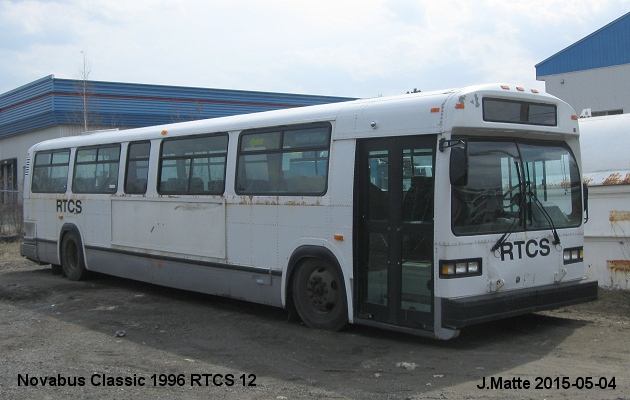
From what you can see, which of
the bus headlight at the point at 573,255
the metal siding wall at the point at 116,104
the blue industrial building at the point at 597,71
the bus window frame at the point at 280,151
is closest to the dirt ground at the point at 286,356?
the bus headlight at the point at 573,255

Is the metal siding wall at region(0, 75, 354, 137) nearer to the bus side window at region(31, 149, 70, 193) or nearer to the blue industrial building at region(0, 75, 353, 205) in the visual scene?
the blue industrial building at region(0, 75, 353, 205)

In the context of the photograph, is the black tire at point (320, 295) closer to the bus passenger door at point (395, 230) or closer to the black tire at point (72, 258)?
the bus passenger door at point (395, 230)

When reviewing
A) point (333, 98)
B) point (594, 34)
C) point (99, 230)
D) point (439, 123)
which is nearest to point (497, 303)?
point (439, 123)

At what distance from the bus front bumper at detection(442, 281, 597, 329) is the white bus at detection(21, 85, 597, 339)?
0.02m

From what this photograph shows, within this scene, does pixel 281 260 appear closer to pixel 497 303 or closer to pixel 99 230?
pixel 497 303

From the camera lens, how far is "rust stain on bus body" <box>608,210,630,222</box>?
1023cm

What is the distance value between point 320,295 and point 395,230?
1.55 meters

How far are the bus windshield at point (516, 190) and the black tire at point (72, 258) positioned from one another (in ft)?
29.7

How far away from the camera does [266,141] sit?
31.8 ft

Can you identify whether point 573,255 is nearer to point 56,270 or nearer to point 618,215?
point 618,215

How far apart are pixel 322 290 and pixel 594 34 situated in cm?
2598

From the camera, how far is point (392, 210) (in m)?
7.93

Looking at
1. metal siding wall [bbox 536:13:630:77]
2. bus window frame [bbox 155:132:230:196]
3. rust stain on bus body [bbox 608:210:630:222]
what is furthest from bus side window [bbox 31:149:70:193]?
metal siding wall [bbox 536:13:630:77]

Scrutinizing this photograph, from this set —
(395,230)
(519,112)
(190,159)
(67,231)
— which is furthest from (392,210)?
(67,231)
